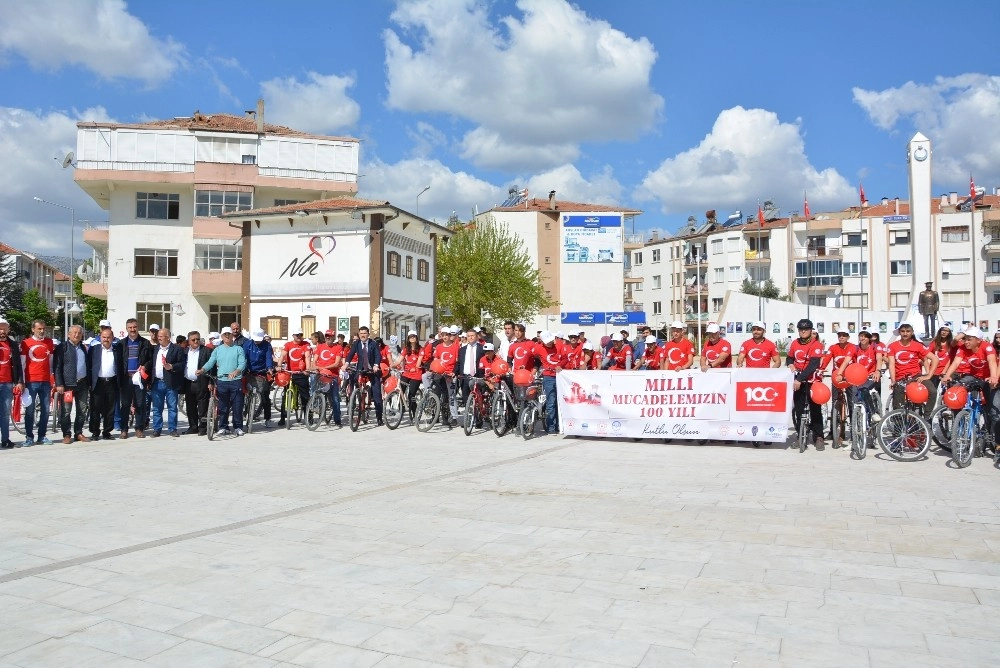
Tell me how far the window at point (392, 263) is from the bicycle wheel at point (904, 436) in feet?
104

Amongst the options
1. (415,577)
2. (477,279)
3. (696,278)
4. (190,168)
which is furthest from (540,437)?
(696,278)

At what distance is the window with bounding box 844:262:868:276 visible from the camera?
273ft

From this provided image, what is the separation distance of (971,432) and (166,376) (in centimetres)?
1292

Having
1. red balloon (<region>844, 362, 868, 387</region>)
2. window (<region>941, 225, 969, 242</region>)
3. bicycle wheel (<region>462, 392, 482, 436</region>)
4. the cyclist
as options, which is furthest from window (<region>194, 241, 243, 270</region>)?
window (<region>941, 225, 969, 242</region>)

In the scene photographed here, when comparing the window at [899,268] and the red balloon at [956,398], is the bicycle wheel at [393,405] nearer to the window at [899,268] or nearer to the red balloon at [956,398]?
the red balloon at [956,398]

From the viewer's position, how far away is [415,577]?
5.81 m

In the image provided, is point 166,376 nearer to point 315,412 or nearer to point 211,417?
point 211,417

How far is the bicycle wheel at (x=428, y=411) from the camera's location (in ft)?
51.9

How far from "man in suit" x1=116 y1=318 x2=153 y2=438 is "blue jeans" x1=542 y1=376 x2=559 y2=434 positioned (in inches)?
279

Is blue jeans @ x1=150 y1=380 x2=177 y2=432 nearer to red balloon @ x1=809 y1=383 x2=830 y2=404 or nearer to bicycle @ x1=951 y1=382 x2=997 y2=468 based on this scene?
red balloon @ x1=809 y1=383 x2=830 y2=404

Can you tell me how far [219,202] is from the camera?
164ft

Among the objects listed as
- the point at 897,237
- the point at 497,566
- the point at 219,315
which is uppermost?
the point at 897,237

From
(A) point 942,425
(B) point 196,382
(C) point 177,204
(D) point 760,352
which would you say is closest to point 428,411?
(B) point 196,382

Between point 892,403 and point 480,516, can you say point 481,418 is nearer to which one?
point 892,403
